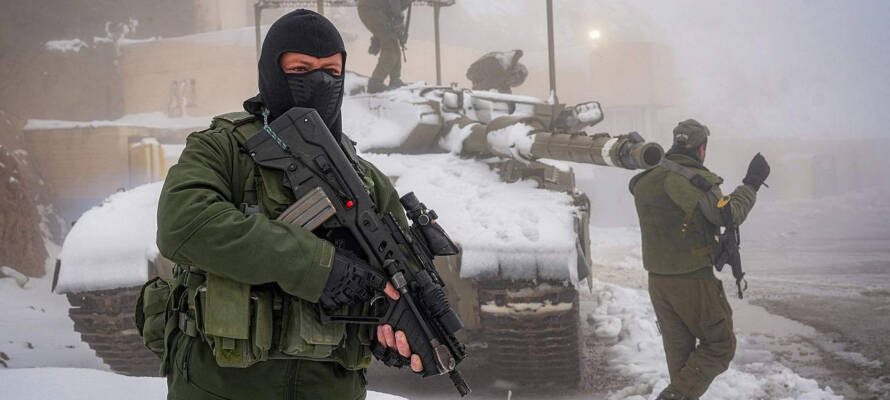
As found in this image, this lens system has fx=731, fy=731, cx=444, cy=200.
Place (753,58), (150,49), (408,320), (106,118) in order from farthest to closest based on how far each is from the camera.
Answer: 1. (150,49)
2. (106,118)
3. (753,58)
4. (408,320)

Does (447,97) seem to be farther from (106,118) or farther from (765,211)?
(106,118)

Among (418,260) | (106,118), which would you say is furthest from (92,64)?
(418,260)

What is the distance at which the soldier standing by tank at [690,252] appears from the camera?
378cm

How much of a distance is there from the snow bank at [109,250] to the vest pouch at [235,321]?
10.9 feet

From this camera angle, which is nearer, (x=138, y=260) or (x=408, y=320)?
(x=408, y=320)

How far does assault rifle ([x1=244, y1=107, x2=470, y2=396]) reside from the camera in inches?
62.8

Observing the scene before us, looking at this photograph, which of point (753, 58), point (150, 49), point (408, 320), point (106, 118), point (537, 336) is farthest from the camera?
point (150, 49)

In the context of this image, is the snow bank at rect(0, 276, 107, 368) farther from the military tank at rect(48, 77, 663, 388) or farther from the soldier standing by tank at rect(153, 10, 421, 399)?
the soldier standing by tank at rect(153, 10, 421, 399)

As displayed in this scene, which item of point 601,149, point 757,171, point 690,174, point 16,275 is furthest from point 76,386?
point 757,171

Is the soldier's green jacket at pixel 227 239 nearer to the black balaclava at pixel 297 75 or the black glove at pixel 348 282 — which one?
the black glove at pixel 348 282

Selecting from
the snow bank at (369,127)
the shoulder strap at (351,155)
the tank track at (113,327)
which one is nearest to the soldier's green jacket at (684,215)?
the snow bank at (369,127)

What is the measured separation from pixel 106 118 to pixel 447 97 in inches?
317

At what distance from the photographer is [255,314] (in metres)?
1.54

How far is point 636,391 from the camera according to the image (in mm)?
4570
